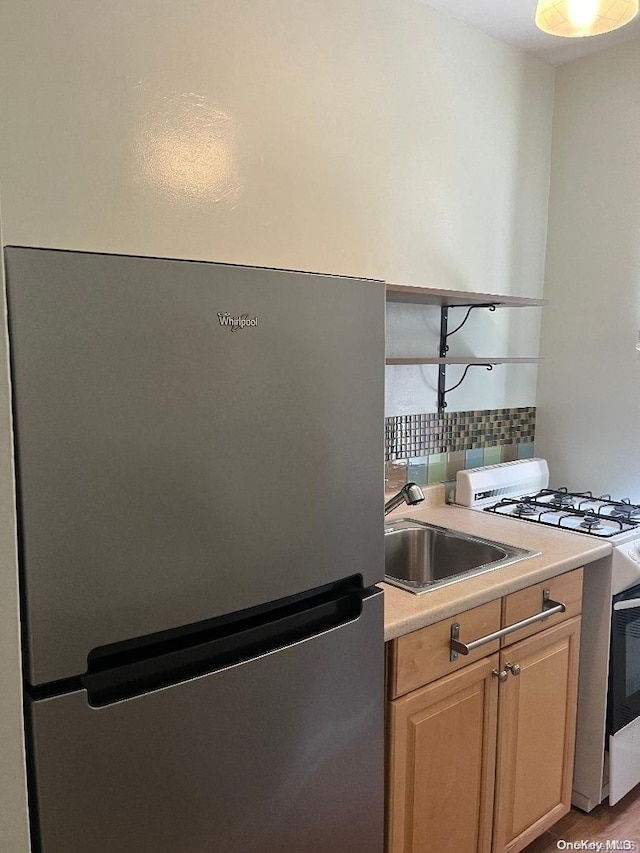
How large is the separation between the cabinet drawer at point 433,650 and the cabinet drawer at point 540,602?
0.05m

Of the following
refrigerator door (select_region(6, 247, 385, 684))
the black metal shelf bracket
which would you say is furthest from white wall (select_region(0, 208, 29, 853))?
the black metal shelf bracket

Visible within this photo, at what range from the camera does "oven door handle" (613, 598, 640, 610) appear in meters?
2.02

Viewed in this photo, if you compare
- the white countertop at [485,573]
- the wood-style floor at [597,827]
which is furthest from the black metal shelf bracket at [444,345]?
the wood-style floor at [597,827]

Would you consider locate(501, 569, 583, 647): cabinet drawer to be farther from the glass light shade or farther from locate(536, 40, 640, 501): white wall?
the glass light shade

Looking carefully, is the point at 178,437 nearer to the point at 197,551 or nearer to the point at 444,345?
the point at 197,551

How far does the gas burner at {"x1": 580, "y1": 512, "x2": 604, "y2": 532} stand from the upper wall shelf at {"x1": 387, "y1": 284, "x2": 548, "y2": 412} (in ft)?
2.06

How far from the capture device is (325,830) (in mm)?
Result: 1297

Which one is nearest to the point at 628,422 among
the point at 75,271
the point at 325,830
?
the point at 325,830

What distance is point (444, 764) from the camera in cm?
159

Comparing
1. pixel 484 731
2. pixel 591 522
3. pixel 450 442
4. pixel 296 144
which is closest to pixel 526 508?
pixel 591 522

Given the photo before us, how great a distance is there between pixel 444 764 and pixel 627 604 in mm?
851

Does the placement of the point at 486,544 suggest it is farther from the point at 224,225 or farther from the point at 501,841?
the point at 224,225

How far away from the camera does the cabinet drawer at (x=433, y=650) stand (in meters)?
1.47

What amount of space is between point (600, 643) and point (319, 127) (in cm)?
184
